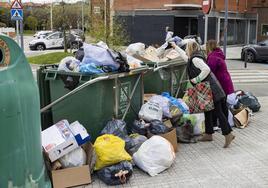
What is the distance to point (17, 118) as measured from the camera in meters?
2.97

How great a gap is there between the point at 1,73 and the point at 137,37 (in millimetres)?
29124

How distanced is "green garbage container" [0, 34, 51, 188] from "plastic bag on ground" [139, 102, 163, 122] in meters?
2.83

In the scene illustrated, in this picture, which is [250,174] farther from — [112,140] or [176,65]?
[176,65]

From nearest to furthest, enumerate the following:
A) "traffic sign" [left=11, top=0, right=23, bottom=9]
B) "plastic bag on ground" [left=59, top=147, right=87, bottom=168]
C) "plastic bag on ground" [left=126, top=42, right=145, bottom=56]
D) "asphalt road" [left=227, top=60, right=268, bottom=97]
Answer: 1. "plastic bag on ground" [left=59, top=147, right=87, bottom=168]
2. "plastic bag on ground" [left=126, top=42, right=145, bottom=56]
3. "asphalt road" [left=227, top=60, right=268, bottom=97]
4. "traffic sign" [left=11, top=0, right=23, bottom=9]

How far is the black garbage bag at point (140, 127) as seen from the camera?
566 centimetres

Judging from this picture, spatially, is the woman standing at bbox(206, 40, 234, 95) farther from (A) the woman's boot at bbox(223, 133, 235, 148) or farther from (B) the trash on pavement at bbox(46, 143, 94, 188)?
(B) the trash on pavement at bbox(46, 143, 94, 188)

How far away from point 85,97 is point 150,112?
46.6 inches

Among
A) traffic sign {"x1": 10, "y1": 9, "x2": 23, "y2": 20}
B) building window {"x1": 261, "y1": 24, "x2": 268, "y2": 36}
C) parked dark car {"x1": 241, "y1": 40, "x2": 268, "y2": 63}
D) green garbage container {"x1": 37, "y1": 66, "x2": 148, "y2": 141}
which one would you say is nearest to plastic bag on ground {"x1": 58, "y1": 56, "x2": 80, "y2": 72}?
green garbage container {"x1": 37, "y1": 66, "x2": 148, "y2": 141}

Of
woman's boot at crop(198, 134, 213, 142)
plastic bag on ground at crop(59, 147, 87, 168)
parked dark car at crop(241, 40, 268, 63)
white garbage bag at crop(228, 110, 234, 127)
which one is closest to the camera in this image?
plastic bag on ground at crop(59, 147, 87, 168)

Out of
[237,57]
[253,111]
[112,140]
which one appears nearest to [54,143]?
[112,140]

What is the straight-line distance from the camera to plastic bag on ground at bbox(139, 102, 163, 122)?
19.4ft

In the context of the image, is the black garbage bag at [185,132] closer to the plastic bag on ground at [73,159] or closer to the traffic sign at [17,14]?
the plastic bag on ground at [73,159]

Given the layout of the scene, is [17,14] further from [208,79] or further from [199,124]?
[208,79]

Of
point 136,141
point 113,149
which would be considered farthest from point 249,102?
point 113,149
